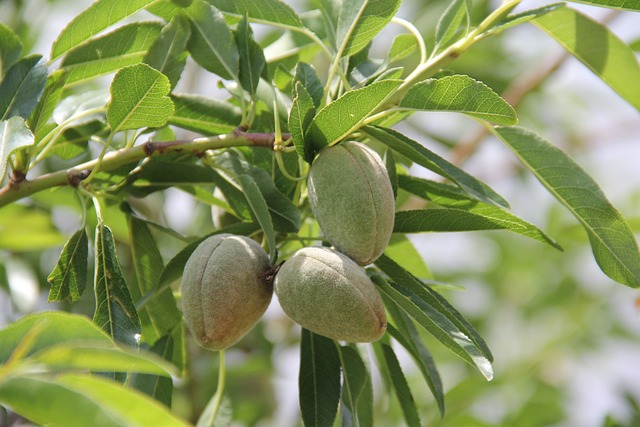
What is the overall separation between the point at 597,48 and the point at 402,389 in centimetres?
64

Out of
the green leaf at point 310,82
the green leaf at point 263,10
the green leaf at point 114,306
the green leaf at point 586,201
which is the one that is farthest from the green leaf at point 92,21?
the green leaf at point 586,201

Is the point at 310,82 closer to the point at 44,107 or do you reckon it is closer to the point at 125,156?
the point at 125,156

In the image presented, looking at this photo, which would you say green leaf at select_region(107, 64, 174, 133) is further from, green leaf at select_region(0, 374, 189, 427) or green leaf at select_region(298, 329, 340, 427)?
green leaf at select_region(0, 374, 189, 427)

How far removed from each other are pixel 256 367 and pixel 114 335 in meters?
1.21

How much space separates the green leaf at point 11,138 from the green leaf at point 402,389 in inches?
23.8

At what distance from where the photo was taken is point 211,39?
53.4 inches

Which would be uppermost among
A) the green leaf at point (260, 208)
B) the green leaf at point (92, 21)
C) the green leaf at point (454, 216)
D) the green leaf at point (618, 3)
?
the green leaf at point (618, 3)

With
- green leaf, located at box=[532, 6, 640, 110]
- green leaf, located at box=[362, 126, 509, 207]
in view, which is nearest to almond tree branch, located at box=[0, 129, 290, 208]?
green leaf, located at box=[362, 126, 509, 207]

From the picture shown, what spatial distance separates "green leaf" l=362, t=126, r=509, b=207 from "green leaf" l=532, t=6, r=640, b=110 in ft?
1.03

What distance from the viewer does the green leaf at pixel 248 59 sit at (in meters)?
1.34

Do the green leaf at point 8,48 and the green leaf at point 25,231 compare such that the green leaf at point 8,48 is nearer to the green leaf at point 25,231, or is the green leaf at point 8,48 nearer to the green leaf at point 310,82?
the green leaf at point 310,82

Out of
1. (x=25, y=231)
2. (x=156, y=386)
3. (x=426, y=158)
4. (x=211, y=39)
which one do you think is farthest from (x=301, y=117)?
(x=25, y=231)

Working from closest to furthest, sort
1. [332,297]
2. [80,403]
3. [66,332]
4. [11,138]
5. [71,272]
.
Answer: [80,403] < [66,332] < [332,297] < [11,138] < [71,272]

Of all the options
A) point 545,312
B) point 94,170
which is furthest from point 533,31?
point 94,170
